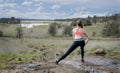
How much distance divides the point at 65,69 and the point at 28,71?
177 cm

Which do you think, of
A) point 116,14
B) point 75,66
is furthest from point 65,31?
point 75,66

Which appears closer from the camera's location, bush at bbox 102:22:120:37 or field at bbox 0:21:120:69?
field at bbox 0:21:120:69

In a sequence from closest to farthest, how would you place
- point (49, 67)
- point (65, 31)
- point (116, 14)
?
point (49, 67) < point (65, 31) < point (116, 14)

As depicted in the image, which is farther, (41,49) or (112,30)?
(112,30)

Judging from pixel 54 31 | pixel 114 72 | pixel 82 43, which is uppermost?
pixel 82 43

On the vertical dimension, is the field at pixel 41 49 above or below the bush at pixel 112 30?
above

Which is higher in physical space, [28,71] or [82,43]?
[82,43]

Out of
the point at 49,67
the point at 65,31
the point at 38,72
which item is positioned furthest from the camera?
the point at 65,31

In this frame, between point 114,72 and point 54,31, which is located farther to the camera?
point 54,31

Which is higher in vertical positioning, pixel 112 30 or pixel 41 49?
pixel 41 49

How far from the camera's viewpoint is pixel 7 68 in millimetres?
15102

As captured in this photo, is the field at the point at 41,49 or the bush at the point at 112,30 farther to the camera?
the bush at the point at 112,30

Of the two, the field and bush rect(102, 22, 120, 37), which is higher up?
the field

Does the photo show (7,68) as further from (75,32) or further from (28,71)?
(75,32)
